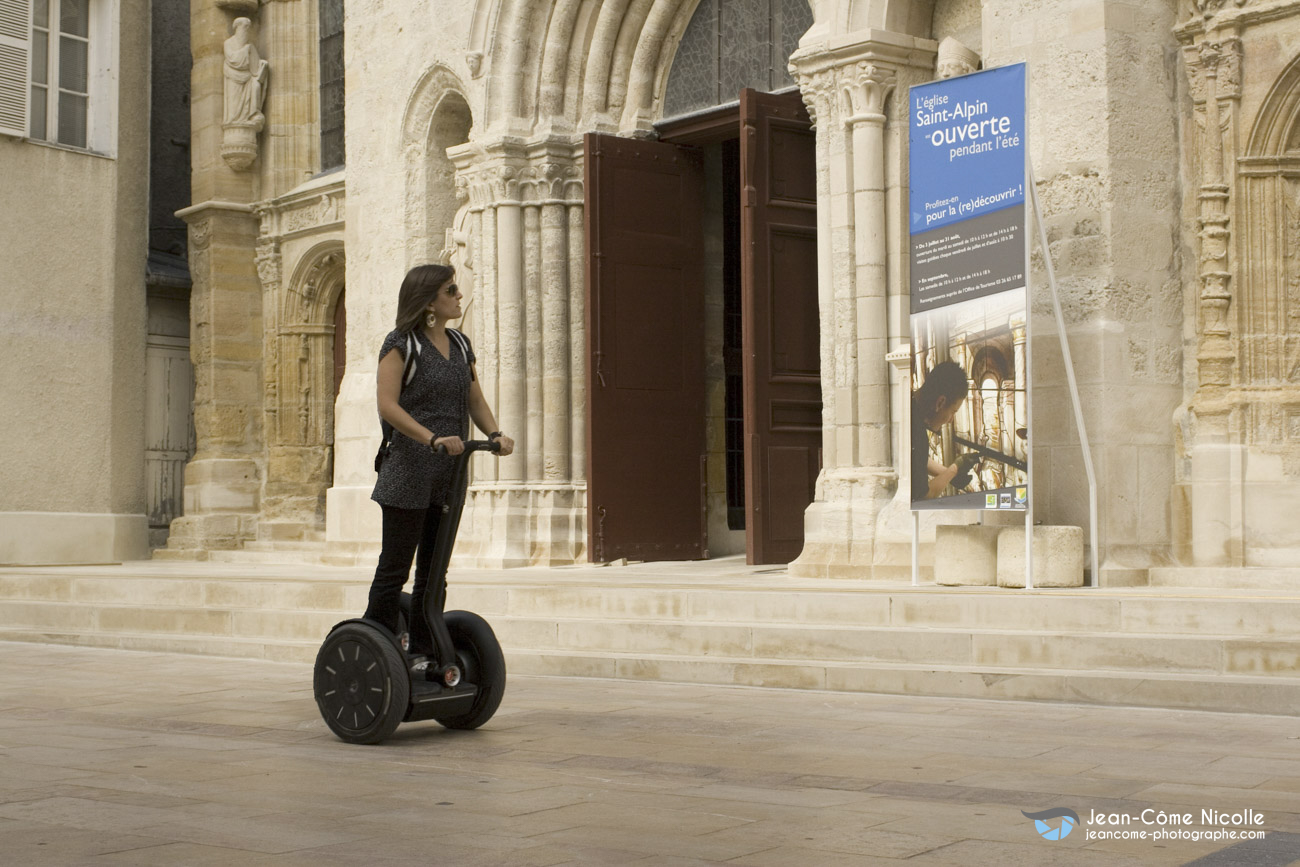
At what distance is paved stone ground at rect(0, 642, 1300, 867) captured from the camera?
356 centimetres

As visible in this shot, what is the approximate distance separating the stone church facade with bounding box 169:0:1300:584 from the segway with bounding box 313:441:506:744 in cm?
470

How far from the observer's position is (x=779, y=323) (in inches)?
452

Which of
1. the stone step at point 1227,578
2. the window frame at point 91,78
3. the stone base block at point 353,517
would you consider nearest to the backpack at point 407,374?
the stone step at point 1227,578

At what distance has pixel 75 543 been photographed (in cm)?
1717

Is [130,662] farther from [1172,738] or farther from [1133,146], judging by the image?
[1133,146]

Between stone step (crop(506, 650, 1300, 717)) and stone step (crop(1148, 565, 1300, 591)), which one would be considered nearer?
stone step (crop(506, 650, 1300, 717))

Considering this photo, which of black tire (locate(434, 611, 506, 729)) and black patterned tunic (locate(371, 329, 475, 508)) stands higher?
black patterned tunic (locate(371, 329, 475, 508))

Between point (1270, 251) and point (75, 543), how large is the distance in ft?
42.3

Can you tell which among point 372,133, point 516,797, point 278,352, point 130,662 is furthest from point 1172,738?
point 278,352

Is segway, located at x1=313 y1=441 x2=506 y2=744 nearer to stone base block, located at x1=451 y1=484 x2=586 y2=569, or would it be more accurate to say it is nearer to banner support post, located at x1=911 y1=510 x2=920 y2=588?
banner support post, located at x1=911 y1=510 x2=920 y2=588

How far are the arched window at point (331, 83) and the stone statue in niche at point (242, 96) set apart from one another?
736 mm

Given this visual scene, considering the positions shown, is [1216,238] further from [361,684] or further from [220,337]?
[220,337]

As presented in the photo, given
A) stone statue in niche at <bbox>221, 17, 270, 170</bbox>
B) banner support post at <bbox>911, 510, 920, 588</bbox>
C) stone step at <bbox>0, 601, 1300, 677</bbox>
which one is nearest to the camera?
stone step at <bbox>0, 601, 1300, 677</bbox>

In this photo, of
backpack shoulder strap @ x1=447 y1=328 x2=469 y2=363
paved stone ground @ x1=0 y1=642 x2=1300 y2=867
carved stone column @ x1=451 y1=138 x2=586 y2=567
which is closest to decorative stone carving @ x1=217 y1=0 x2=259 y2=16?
carved stone column @ x1=451 y1=138 x2=586 y2=567
